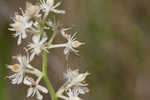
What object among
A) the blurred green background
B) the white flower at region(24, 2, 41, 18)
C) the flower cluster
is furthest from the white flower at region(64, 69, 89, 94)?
the blurred green background

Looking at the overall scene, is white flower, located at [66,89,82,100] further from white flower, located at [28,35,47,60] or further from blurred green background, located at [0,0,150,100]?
blurred green background, located at [0,0,150,100]

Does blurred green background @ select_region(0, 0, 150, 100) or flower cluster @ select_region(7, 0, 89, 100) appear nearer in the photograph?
flower cluster @ select_region(7, 0, 89, 100)

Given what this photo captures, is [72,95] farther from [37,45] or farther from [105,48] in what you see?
[105,48]

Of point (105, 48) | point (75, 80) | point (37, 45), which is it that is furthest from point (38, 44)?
point (105, 48)

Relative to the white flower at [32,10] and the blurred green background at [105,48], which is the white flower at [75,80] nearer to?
the white flower at [32,10]

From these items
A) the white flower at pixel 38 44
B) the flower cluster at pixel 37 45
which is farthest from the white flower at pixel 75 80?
the white flower at pixel 38 44

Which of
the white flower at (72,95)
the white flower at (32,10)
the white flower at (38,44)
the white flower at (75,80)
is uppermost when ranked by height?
the white flower at (32,10)

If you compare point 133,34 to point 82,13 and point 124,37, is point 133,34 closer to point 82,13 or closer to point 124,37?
point 124,37

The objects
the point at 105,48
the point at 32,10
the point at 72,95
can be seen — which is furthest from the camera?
the point at 105,48

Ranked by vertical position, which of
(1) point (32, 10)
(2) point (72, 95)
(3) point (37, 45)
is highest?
(1) point (32, 10)
